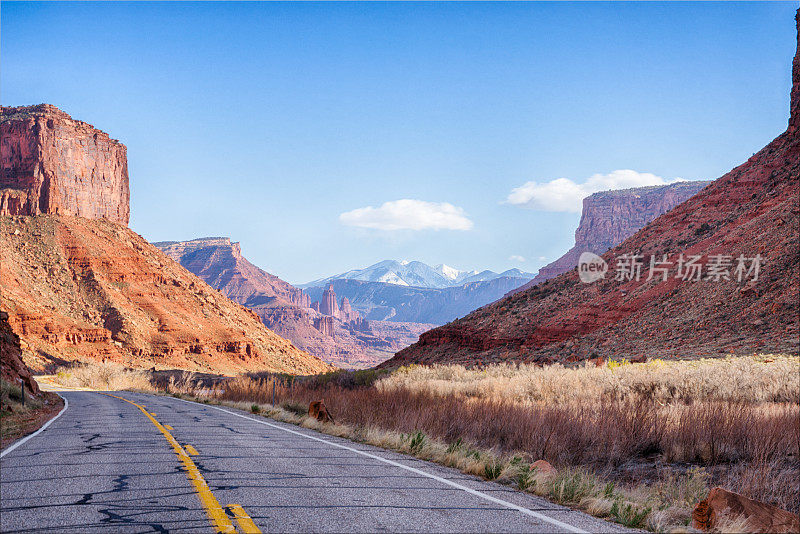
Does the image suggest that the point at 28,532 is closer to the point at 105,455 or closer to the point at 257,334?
the point at 105,455

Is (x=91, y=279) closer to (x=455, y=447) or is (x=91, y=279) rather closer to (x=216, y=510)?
(x=455, y=447)

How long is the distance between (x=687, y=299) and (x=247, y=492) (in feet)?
115

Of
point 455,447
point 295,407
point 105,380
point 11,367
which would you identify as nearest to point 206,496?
point 455,447

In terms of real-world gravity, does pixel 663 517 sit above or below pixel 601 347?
below

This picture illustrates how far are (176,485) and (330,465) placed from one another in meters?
2.40

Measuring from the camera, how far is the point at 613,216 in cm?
17050

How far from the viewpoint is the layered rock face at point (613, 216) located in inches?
6206

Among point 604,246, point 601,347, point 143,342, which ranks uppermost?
point 604,246

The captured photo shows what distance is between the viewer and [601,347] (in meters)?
35.0

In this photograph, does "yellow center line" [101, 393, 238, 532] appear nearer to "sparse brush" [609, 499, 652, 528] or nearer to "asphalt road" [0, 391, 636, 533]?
"asphalt road" [0, 391, 636, 533]

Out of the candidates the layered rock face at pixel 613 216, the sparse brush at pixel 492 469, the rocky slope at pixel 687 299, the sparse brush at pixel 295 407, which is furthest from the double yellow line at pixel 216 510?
the layered rock face at pixel 613 216

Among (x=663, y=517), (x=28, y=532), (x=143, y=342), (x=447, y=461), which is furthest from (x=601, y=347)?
(x=143, y=342)

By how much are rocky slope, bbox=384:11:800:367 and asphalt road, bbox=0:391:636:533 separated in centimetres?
2172

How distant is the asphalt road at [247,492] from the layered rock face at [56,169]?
9271 centimetres
